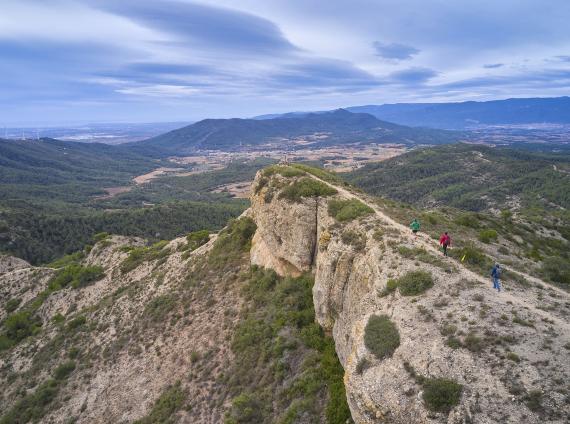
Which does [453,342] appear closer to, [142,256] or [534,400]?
[534,400]

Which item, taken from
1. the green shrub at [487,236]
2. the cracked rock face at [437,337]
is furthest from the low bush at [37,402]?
the green shrub at [487,236]

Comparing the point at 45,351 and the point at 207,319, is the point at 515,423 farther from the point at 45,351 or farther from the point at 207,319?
the point at 45,351

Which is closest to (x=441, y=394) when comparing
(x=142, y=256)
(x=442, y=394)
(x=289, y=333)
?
(x=442, y=394)

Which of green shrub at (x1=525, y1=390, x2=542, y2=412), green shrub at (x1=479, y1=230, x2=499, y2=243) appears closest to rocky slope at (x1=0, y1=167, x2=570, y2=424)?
green shrub at (x1=525, y1=390, x2=542, y2=412)

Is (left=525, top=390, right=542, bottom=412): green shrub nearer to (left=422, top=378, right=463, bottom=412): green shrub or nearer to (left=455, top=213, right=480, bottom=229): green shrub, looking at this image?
(left=422, top=378, right=463, bottom=412): green shrub

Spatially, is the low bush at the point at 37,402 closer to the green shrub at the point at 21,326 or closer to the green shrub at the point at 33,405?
the green shrub at the point at 33,405

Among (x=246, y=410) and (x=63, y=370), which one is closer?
(x=246, y=410)

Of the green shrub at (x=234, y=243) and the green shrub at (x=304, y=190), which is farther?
the green shrub at (x=234, y=243)
